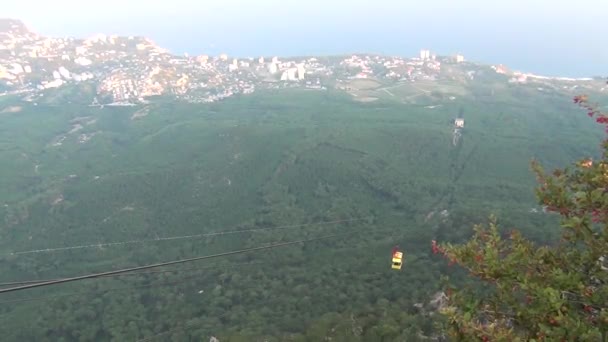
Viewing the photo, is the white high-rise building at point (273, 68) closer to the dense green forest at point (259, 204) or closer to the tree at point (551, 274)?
the dense green forest at point (259, 204)

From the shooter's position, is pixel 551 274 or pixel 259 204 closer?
pixel 551 274

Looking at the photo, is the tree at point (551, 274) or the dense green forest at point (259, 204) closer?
the tree at point (551, 274)

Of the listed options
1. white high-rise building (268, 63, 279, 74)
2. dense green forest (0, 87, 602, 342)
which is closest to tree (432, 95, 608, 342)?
dense green forest (0, 87, 602, 342)

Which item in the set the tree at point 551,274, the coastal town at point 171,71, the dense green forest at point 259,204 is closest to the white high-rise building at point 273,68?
the coastal town at point 171,71

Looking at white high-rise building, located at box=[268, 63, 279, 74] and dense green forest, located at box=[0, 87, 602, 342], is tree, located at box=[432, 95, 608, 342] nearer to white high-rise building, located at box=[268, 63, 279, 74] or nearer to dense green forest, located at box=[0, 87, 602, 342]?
dense green forest, located at box=[0, 87, 602, 342]

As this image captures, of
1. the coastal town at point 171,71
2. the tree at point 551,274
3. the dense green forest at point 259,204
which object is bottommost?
the dense green forest at point 259,204

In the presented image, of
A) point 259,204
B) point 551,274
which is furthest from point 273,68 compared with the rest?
point 551,274

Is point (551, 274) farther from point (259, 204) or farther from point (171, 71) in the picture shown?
point (171, 71)
